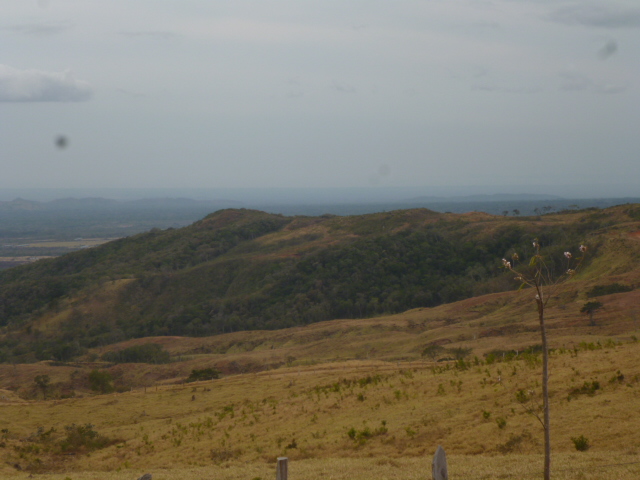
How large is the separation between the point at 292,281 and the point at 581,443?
6649 centimetres

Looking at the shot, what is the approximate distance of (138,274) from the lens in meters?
89.8

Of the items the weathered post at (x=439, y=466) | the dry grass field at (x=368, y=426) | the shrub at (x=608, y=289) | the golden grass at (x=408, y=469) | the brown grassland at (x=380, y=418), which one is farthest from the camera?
the shrub at (x=608, y=289)

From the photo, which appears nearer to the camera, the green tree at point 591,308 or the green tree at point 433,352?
the green tree at point 433,352

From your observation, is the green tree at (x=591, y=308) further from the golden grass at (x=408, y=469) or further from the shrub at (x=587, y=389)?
the golden grass at (x=408, y=469)

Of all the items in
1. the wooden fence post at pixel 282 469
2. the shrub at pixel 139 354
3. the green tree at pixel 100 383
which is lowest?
the shrub at pixel 139 354

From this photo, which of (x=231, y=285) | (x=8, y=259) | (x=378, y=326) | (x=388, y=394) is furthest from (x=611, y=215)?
(x=8, y=259)

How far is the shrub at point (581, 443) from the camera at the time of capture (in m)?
12.9

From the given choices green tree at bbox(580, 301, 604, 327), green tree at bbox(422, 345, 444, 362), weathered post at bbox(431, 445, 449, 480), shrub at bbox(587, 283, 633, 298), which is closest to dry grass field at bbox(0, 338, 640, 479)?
weathered post at bbox(431, 445, 449, 480)

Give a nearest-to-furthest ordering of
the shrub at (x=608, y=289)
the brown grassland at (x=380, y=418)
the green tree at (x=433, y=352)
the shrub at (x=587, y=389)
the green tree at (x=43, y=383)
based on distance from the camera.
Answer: the brown grassland at (x=380, y=418) → the shrub at (x=587, y=389) → the green tree at (x=433, y=352) → the green tree at (x=43, y=383) → the shrub at (x=608, y=289)

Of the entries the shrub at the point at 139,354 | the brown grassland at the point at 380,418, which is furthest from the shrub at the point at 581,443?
the shrub at the point at 139,354

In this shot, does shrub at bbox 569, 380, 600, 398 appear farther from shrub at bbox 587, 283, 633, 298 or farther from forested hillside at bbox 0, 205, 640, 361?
forested hillside at bbox 0, 205, 640, 361

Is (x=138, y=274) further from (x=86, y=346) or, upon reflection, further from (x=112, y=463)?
(x=112, y=463)

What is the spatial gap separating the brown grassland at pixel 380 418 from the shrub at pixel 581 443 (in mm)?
135

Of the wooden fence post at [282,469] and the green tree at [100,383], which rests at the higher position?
the wooden fence post at [282,469]
